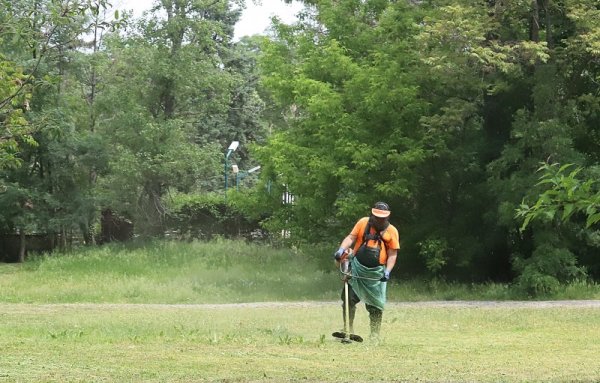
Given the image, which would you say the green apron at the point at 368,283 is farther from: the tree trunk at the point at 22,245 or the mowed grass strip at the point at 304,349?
the tree trunk at the point at 22,245

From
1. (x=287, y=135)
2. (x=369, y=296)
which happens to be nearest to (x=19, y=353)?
(x=369, y=296)

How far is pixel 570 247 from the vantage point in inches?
971

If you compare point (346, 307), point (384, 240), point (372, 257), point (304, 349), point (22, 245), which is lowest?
point (304, 349)

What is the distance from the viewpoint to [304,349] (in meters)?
10.3

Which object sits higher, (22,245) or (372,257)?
(372,257)

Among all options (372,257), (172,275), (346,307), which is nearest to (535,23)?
(372,257)

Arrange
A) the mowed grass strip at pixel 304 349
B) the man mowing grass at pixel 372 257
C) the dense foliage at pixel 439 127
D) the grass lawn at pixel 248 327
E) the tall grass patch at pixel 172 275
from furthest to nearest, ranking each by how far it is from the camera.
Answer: the tall grass patch at pixel 172 275
the dense foliage at pixel 439 127
the man mowing grass at pixel 372 257
the grass lawn at pixel 248 327
the mowed grass strip at pixel 304 349

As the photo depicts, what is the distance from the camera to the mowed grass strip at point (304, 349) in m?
7.82

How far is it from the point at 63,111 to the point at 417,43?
64.3 ft

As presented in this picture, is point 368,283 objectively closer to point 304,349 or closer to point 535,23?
point 304,349

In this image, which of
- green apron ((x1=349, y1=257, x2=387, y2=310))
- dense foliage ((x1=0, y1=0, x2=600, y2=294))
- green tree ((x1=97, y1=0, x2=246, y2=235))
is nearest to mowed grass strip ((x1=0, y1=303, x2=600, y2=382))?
green apron ((x1=349, y1=257, x2=387, y2=310))

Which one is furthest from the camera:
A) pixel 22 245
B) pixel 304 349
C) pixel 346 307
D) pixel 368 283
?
pixel 22 245

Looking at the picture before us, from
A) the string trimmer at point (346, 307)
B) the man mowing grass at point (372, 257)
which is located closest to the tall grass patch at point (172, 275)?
the string trimmer at point (346, 307)

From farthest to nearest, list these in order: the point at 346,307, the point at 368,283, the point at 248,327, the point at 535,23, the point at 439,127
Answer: the point at 439,127 < the point at 535,23 < the point at 248,327 < the point at 368,283 < the point at 346,307
